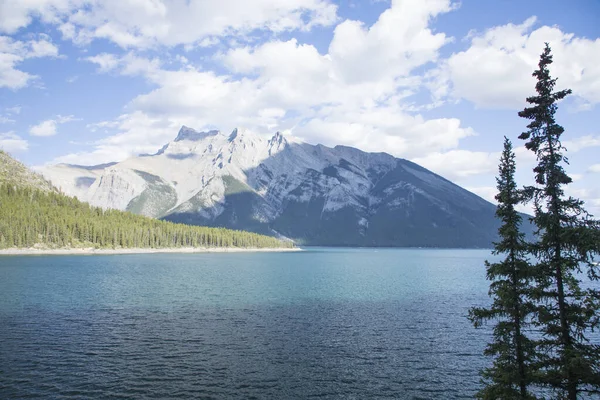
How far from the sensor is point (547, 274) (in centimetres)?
2478

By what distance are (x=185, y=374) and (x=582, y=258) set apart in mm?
36076

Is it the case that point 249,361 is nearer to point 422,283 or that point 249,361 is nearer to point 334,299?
point 334,299

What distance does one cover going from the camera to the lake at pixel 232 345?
121 ft

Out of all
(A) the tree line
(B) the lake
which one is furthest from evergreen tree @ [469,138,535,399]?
(B) the lake

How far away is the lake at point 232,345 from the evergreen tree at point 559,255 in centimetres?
1546

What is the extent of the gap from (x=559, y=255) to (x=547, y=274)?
1498 millimetres

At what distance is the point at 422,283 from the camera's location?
126m

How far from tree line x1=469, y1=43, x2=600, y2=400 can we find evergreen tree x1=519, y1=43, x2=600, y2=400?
5cm

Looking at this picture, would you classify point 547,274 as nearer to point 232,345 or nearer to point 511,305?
point 511,305

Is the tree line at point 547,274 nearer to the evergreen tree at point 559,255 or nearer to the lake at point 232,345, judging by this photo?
the evergreen tree at point 559,255

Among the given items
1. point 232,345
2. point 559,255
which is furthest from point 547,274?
point 232,345

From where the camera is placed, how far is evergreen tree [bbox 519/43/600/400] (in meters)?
22.6

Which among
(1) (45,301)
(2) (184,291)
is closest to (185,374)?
(1) (45,301)

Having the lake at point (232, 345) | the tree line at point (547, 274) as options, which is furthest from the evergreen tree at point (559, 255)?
the lake at point (232, 345)
